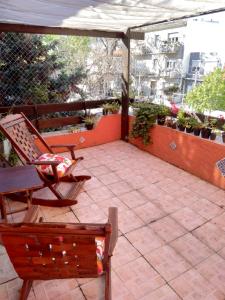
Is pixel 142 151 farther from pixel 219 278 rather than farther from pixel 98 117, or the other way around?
pixel 219 278

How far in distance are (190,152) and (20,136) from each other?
2.64 m

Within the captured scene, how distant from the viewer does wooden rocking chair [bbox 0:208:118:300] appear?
1271 mm

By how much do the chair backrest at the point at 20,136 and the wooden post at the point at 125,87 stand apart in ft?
7.54

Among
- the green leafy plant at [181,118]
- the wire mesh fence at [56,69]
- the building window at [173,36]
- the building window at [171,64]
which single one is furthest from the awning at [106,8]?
the building window at [173,36]

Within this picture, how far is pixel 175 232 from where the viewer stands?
2547 millimetres

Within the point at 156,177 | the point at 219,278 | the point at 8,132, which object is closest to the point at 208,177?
the point at 156,177

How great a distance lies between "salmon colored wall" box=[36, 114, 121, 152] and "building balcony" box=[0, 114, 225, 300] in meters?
0.02

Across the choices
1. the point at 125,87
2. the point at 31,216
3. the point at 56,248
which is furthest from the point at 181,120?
the point at 56,248

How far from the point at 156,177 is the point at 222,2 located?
2.43 meters

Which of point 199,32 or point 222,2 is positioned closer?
point 222,2

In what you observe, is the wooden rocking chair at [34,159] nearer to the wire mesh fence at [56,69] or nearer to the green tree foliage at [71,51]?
the wire mesh fence at [56,69]

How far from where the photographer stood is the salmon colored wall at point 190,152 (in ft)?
11.4

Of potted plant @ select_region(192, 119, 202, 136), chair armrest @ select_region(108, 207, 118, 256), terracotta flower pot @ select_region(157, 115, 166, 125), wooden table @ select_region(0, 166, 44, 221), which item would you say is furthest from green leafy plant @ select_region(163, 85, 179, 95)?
→ chair armrest @ select_region(108, 207, 118, 256)

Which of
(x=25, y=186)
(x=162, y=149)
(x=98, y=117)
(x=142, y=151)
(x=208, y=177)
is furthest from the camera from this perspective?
(x=98, y=117)
